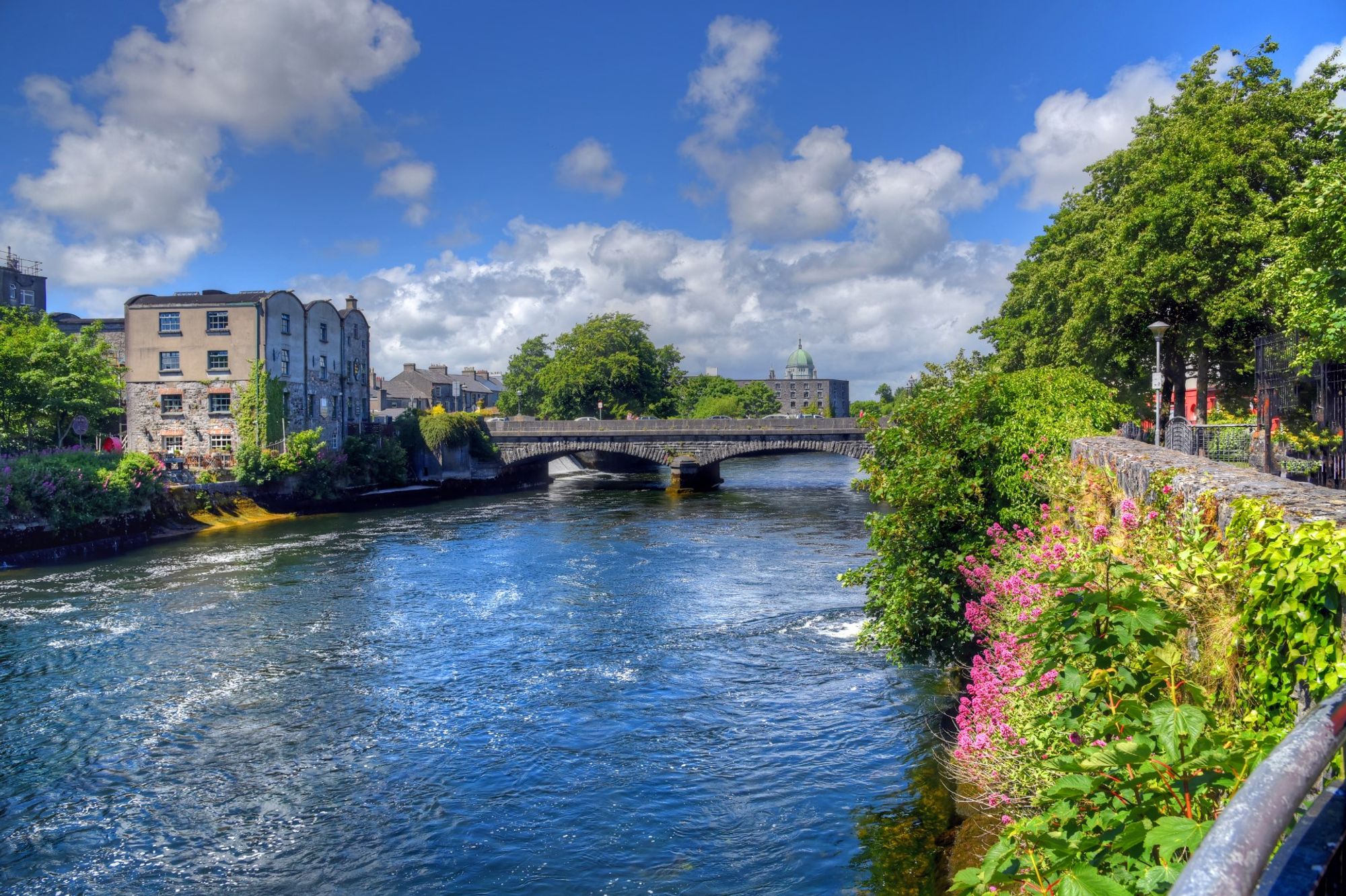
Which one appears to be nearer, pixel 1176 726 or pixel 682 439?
pixel 1176 726

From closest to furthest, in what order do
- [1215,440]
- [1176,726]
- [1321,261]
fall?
[1176,726], [1321,261], [1215,440]

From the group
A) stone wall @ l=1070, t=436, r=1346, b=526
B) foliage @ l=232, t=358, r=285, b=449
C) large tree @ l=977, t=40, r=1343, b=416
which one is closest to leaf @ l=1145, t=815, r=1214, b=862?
stone wall @ l=1070, t=436, r=1346, b=526

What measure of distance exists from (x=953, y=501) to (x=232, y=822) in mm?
11053

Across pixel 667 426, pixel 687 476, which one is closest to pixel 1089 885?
pixel 687 476

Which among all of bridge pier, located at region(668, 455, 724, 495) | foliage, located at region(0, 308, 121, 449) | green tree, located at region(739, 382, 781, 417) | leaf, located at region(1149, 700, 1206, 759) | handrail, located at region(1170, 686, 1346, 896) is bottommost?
bridge pier, located at region(668, 455, 724, 495)

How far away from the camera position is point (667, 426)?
211 ft

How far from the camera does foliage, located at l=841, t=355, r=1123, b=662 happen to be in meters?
14.0

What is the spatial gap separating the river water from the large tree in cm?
1511

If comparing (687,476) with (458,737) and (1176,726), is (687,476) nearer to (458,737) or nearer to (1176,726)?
(458,737)

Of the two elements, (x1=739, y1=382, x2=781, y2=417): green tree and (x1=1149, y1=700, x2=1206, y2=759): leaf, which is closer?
(x1=1149, y1=700, x2=1206, y2=759): leaf

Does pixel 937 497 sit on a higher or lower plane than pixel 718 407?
lower

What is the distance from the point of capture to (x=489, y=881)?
34.7 ft

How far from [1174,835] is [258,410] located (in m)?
52.4

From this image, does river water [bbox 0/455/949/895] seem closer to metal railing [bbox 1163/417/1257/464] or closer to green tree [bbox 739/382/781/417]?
metal railing [bbox 1163/417/1257/464]
